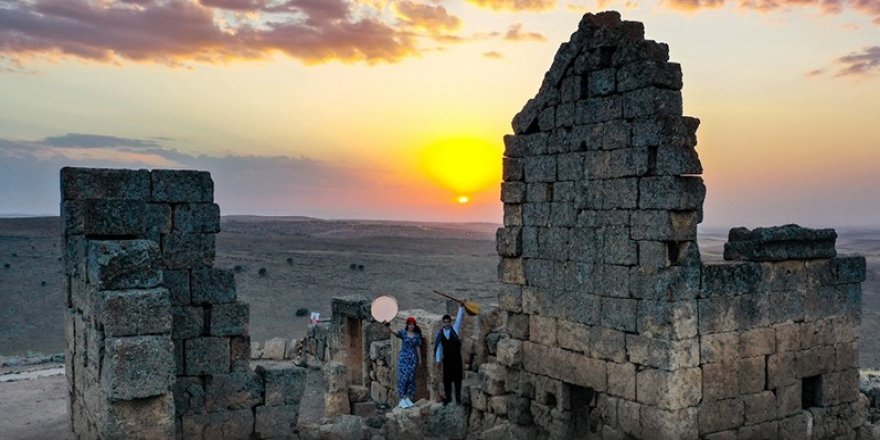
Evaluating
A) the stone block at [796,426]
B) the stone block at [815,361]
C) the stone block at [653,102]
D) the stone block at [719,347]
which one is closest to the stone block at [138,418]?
the stone block at [719,347]

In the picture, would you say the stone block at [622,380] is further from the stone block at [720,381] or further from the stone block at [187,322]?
the stone block at [187,322]

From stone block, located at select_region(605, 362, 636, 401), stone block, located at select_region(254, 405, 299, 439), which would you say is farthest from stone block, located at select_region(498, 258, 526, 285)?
stone block, located at select_region(254, 405, 299, 439)

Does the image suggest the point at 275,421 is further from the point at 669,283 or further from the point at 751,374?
the point at 751,374

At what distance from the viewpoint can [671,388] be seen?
895 centimetres

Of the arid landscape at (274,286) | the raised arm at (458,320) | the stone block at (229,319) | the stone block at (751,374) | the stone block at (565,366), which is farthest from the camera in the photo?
the arid landscape at (274,286)

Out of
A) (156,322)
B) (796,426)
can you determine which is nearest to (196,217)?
(156,322)

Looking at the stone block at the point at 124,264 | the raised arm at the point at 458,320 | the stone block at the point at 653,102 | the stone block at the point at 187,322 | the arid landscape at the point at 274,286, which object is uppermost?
the stone block at the point at 653,102

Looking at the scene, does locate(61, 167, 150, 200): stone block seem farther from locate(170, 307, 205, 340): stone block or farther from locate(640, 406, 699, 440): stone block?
locate(640, 406, 699, 440): stone block

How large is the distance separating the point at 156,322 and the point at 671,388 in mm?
5650

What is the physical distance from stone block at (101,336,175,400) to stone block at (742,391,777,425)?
6.75 meters

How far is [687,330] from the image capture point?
904 centimetres

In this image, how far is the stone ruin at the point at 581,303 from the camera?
8.24m

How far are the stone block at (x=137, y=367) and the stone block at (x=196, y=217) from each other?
1867 mm

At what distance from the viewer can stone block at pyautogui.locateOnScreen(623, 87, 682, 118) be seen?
9102 mm
